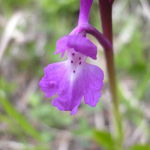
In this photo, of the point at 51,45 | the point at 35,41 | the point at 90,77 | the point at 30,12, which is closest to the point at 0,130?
the point at 51,45

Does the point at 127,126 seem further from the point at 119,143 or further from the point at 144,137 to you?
the point at 119,143

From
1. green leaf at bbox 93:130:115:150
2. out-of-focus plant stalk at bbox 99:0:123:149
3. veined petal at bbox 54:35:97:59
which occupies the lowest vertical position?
green leaf at bbox 93:130:115:150

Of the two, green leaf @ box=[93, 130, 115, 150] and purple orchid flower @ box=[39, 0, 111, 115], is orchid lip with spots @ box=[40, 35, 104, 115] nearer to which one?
→ purple orchid flower @ box=[39, 0, 111, 115]

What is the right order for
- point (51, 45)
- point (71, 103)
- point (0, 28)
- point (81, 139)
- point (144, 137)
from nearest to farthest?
point (71, 103), point (144, 137), point (81, 139), point (51, 45), point (0, 28)

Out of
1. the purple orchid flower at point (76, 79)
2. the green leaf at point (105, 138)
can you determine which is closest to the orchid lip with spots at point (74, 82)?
the purple orchid flower at point (76, 79)

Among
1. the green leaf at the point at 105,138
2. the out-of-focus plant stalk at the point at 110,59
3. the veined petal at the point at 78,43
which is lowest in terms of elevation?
the green leaf at the point at 105,138

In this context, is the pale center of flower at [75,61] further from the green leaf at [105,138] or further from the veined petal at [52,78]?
the green leaf at [105,138]

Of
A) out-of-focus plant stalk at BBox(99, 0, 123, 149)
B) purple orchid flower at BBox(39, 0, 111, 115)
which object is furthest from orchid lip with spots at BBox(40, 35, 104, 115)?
out-of-focus plant stalk at BBox(99, 0, 123, 149)

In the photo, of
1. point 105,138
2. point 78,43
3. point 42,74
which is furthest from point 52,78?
point 42,74
